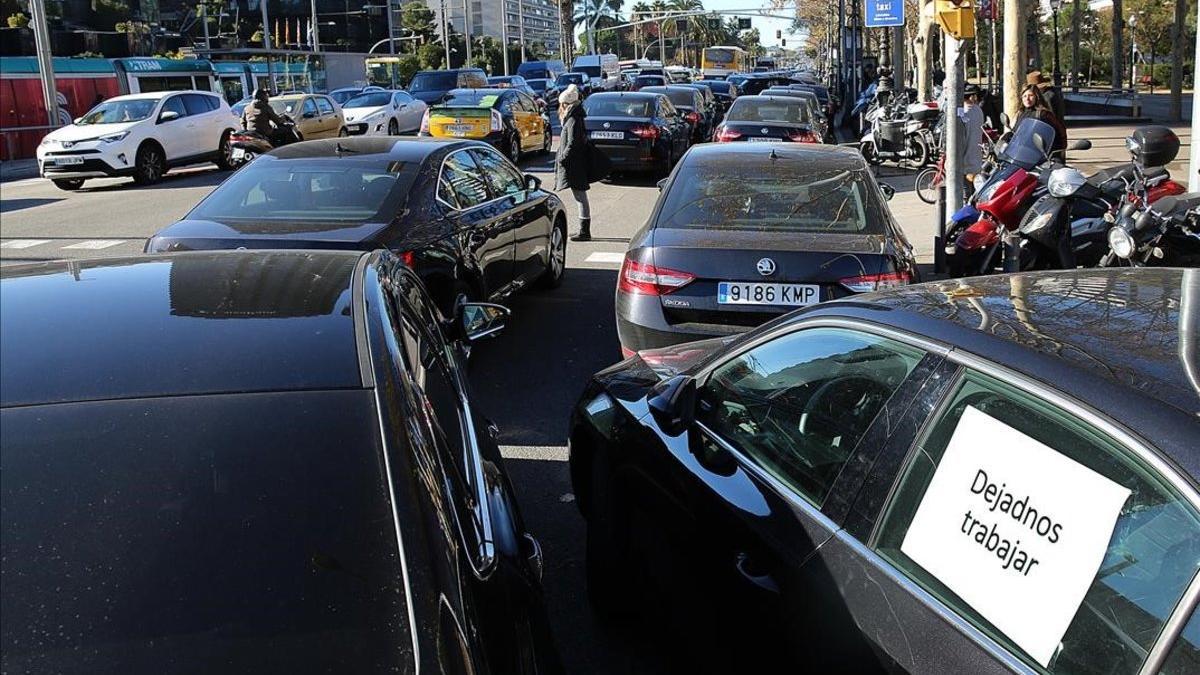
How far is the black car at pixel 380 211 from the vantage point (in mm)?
6684

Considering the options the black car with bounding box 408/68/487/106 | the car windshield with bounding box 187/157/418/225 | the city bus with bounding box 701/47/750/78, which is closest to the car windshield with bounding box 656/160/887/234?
the car windshield with bounding box 187/157/418/225

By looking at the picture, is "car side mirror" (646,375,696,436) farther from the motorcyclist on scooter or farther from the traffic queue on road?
the motorcyclist on scooter

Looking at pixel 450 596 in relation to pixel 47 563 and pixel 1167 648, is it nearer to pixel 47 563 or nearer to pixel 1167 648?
pixel 47 563

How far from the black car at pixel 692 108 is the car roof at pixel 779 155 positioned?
1845 cm

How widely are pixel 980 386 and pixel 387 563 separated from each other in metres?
1.26

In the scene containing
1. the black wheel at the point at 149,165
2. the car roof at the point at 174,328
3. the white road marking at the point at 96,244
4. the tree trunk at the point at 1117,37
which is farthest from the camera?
the tree trunk at the point at 1117,37

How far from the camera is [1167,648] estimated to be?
1784 mm

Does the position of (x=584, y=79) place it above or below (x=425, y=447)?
above

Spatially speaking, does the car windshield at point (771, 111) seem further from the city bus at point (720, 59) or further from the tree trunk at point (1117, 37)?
the city bus at point (720, 59)

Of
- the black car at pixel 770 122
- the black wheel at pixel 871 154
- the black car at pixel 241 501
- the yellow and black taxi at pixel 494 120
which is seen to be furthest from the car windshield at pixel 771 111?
the black car at pixel 241 501

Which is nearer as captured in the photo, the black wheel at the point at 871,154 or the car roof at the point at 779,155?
the car roof at the point at 779,155

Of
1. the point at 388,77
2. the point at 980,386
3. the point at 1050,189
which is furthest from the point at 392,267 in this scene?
the point at 388,77

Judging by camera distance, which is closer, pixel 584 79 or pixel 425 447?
pixel 425 447

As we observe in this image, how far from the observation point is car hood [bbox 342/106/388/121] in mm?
29047
